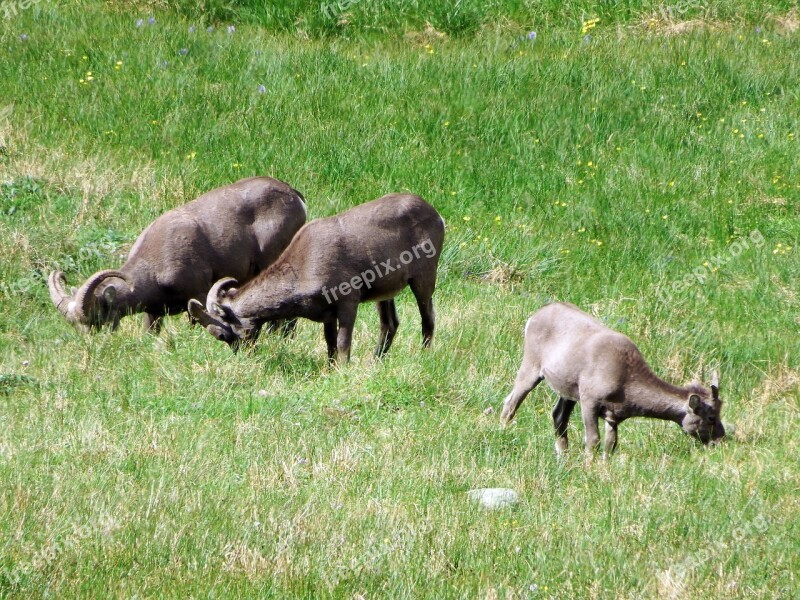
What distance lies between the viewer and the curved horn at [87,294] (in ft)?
38.1

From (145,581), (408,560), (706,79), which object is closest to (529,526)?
(408,560)

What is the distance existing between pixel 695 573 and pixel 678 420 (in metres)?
2.73

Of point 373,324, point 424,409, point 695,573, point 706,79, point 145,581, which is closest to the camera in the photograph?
point 145,581

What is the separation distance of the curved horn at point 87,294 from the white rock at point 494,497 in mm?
4822

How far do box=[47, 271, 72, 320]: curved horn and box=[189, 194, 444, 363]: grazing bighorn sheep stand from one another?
56.6 inches

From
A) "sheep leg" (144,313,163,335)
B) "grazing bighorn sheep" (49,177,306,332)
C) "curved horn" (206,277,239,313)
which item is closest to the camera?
"curved horn" (206,277,239,313)

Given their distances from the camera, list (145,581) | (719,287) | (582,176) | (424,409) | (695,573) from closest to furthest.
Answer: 1. (145,581)
2. (695,573)
3. (424,409)
4. (719,287)
5. (582,176)

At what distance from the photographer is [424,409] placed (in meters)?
10.2

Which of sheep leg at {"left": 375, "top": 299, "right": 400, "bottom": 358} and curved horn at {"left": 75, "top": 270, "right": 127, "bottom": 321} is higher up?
curved horn at {"left": 75, "top": 270, "right": 127, "bottom": 321}

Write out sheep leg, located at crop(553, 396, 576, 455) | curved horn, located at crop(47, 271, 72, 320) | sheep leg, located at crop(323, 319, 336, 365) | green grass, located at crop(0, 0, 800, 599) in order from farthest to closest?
curved horn, located at crop(47, 271, 72, 320) → sheep leg, located at crop(323, 319, 336, 365) → sheep leg, located at crop(553, 396, 576, 455) → green grass, located at crop(0, 0, 800, 599)

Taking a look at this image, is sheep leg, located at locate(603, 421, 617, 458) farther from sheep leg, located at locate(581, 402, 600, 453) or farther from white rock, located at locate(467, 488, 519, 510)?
white rock, located at locate(467, 488, 519, 510)

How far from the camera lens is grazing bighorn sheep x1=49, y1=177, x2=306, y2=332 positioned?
39.4 ft

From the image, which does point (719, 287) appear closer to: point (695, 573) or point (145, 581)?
point (695, 573)

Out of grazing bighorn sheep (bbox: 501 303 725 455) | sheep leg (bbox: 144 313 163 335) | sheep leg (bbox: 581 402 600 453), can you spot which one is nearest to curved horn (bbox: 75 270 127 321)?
sheep leg (bbox: 144 313 163 335)
